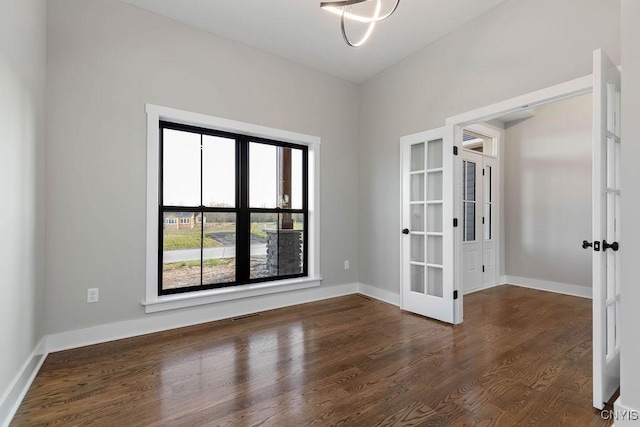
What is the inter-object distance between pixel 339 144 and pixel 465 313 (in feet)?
8.72

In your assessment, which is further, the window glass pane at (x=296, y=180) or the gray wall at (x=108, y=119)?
the window glass pane at (x=296, y=180)

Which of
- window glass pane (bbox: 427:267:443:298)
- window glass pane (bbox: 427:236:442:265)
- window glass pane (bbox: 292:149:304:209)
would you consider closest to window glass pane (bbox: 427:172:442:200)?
window glass pane (bbox: 427:236:442:265)

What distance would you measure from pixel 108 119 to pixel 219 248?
5.27 feet

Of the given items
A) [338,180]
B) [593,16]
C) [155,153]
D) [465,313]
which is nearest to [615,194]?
[593,16]

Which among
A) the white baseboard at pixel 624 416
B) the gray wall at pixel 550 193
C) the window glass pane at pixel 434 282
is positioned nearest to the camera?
the white baseboard at pixel 624 416

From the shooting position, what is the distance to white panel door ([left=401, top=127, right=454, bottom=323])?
3.19m

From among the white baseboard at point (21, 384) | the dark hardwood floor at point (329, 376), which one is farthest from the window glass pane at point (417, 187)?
the white baseboard at point (21, 384)

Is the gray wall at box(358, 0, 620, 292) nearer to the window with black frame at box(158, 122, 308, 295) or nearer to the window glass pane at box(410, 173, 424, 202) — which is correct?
the window glass pane at box(410, 173, 424, 202)

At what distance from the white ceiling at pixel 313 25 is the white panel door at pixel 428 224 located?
41.5 inches

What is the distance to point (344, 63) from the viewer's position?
152 inches

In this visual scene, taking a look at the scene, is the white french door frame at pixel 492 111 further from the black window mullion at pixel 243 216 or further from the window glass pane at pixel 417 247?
the black window mullion at pixel 243 216

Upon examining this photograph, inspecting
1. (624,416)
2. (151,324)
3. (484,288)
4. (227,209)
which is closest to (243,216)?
(227,209)

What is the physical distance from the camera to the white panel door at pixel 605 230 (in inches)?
68.6

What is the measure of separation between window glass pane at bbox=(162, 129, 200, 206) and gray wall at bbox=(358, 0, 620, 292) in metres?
2.25
